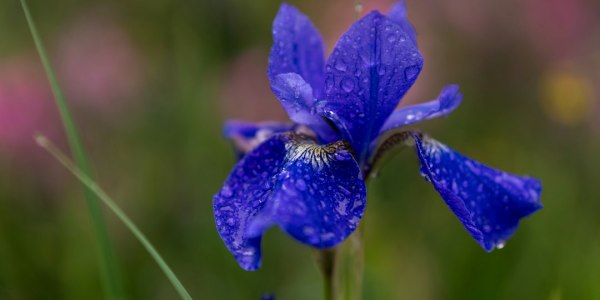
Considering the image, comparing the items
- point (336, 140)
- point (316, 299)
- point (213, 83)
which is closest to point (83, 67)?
point (213, 83)

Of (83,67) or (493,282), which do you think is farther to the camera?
(83,67)

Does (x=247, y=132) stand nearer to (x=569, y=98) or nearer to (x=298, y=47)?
(x=298, y=47)

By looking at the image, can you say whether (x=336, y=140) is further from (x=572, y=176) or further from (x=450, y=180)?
(x=572, y=176)

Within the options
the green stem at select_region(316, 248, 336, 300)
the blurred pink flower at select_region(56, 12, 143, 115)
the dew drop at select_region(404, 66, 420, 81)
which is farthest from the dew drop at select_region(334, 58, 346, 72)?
the blurred pink flower at select_region(56, 12, 143, 115)

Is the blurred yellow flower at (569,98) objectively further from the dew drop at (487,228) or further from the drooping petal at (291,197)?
the drooping petal at (291,197)

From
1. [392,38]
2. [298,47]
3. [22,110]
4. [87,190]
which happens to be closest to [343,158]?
[392,38]

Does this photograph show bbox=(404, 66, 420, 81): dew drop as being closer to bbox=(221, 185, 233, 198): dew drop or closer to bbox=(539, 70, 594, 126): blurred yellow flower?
bbox=(221, 185, 233, 198): dew drop

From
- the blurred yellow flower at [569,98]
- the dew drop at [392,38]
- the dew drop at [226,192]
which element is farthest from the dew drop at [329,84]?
the blurred yellow flower at [569,98]
